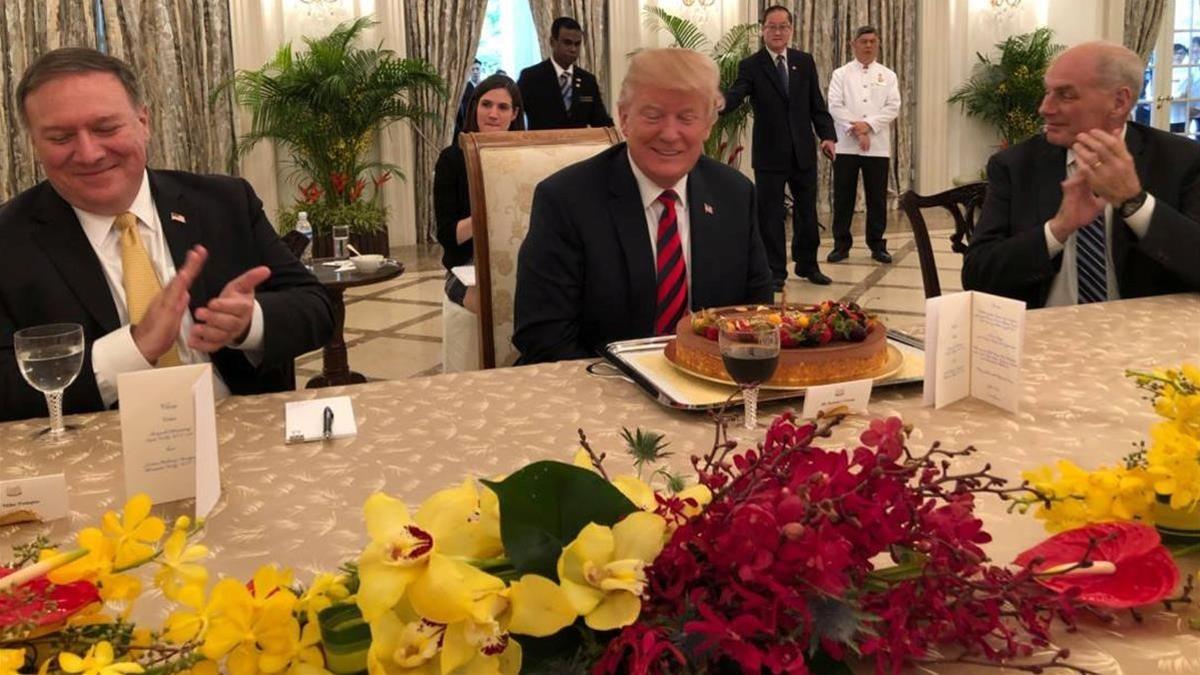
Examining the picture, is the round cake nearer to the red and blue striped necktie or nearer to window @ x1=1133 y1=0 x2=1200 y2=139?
the red and blue striped necktie

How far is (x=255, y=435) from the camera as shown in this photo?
167 cm

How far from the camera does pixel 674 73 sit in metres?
2.53

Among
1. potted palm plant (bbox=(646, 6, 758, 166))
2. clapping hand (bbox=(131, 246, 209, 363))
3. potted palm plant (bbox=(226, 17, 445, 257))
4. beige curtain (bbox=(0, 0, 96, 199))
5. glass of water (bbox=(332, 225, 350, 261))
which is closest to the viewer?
clapping hand (bbox=(131, 246, 209, 363))

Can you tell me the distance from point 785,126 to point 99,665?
7.18 meters

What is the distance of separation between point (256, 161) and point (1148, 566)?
8.32 m

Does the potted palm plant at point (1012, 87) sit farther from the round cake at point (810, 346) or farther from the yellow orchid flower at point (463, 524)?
the yellow orchid flower at point (463, 524)

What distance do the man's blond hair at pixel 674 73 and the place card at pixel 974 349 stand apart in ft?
3.30

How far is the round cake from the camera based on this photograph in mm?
1770

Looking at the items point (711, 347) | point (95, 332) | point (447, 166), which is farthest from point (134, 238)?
point (447, 166)

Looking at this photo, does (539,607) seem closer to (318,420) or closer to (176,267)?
(318,420)

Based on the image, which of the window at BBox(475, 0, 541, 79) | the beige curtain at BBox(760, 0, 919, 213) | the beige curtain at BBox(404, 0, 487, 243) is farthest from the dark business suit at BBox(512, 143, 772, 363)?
the beige curtain at BBox(760, 0, 919, 213)

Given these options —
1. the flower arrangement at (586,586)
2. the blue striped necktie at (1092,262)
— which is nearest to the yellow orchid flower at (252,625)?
the flower arrangement at (586,586)

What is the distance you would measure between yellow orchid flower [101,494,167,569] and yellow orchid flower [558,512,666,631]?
12.7 inches

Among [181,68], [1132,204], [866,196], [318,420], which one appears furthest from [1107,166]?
[181,68]
